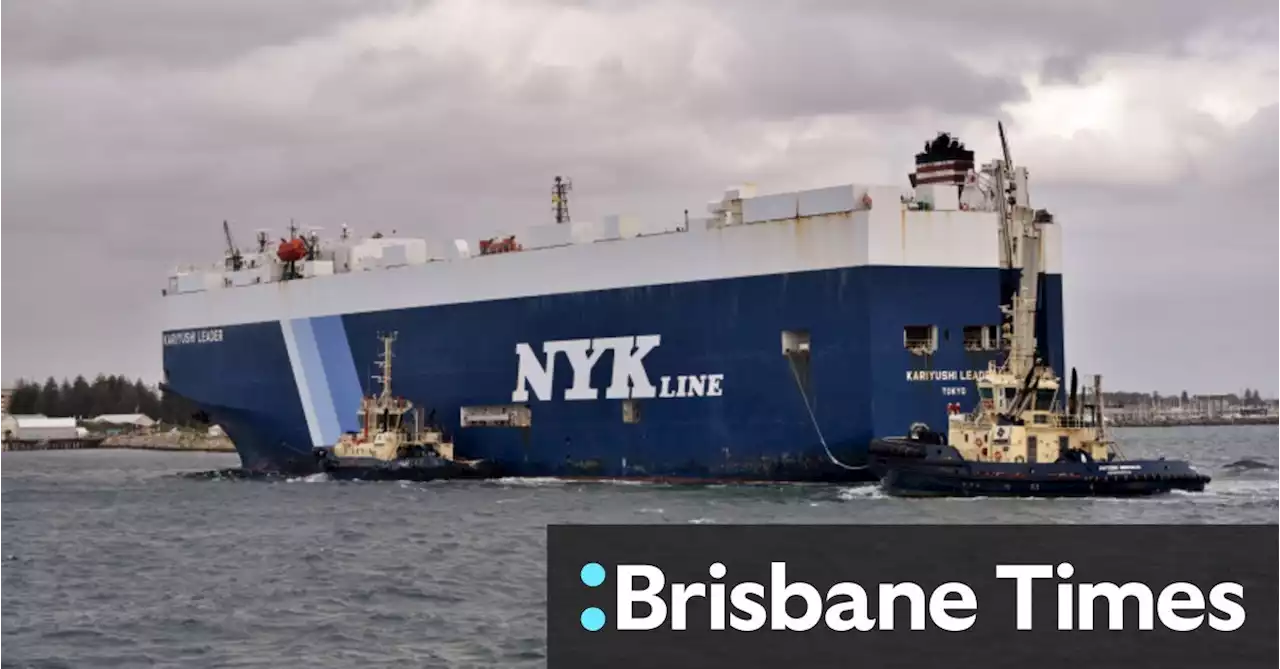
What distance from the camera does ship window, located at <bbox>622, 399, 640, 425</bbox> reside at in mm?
45906

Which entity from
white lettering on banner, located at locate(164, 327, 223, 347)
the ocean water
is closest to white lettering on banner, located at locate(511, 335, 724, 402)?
the ocean water

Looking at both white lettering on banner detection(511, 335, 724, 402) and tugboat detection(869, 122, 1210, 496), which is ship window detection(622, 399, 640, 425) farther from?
tugboat detection(869, 122, 1210, 496)

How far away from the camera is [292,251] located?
57906mm

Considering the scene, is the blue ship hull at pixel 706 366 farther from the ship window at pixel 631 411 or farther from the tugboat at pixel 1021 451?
the tugboat at pixel 1021 451

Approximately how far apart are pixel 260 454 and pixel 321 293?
622 centimetres

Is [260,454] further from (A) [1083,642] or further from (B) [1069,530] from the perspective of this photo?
(A) [1083,642]

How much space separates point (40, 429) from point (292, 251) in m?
95.1

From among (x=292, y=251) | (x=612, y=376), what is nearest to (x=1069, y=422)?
(x=612, y=376)

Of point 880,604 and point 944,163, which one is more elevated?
point 944,163

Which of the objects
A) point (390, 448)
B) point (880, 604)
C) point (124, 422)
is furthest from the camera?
point (124, 422)

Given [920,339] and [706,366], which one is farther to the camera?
[706,366]

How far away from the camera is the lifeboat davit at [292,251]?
57812mm

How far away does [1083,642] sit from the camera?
71.7 feet

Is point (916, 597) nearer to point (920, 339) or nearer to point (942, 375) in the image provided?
point (942, 375)
